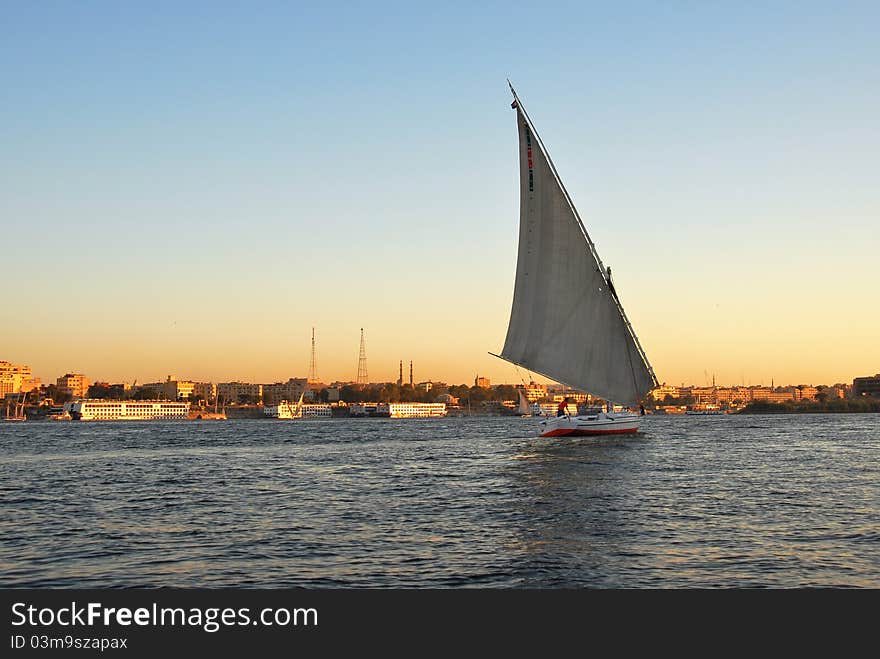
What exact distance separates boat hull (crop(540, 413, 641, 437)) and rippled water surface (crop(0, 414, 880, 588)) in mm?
23224

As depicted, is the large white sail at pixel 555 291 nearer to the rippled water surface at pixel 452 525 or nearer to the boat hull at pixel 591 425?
the boat hull at pixel 591 425

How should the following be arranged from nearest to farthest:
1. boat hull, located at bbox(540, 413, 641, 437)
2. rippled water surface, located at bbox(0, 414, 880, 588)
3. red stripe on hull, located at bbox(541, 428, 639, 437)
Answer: rippled water surface, located at bbox(0, 414, 880, 588) → boat hull, located at bbox(540, 413, 641, 437) → red stripe on hull, located at bbox(541, 428, 639, 437)

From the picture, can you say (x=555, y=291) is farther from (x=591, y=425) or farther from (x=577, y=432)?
(x=577, y=432)

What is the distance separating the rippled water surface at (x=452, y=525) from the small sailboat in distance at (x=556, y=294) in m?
15.3

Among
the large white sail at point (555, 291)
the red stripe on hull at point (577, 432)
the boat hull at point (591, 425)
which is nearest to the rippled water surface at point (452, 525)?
the large white sail at point (555, 291)

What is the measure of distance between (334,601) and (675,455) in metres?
45.9

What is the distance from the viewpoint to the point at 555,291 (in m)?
62.9

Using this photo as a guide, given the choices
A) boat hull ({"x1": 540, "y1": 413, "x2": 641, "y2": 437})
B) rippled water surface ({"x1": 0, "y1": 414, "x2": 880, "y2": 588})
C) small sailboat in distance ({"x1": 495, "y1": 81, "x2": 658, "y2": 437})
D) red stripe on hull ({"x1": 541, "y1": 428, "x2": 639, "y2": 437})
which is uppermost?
small sailboat in distance ({"x1": 495, "y1": 81, "x2": 658, "y2": 437})

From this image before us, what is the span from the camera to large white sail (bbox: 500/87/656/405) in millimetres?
61844

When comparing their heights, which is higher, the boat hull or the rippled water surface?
the boat hull

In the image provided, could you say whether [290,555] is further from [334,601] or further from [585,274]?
[585,274]

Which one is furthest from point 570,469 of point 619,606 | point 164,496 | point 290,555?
point 619,606

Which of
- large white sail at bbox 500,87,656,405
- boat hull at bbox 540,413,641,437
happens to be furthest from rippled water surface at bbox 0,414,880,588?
boat hull at bbox 540,413,641,437

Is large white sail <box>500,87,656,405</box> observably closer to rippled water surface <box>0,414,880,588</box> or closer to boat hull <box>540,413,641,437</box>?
boat hull <box>540,413,641,437</box>
